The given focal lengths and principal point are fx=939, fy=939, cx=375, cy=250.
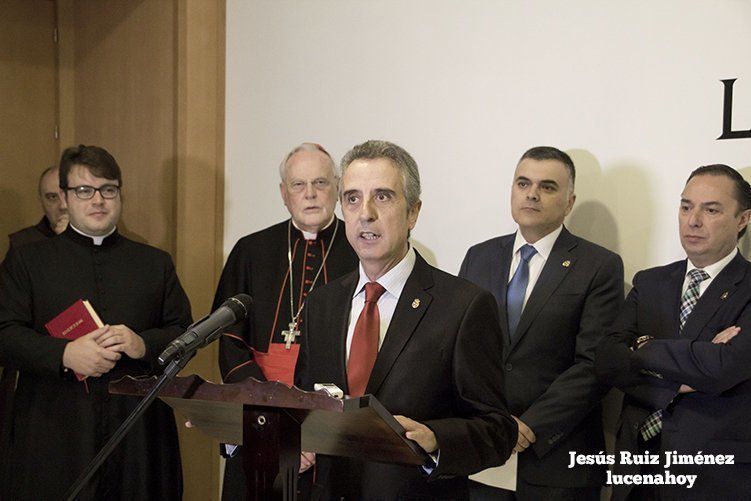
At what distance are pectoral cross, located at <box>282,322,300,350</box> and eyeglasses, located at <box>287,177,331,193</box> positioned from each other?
551 millimetres

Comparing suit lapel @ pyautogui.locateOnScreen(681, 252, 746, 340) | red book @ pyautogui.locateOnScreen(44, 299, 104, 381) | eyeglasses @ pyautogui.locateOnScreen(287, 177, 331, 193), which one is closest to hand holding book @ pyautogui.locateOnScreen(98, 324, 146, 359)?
red book @ pyautogui.locateOnScreen(44, 299, 104, 381)

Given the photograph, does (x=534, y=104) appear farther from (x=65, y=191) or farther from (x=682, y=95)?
(x=65, y=191)

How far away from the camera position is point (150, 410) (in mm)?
3814

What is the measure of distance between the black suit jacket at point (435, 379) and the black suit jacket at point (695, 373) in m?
1.02

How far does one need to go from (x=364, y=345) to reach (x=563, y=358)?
54.6 inches

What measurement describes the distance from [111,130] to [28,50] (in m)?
0.75

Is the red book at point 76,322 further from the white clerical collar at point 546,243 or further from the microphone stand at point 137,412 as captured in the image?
the white clerical collar at point 546,243

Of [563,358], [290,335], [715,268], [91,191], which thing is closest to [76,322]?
[91,191]

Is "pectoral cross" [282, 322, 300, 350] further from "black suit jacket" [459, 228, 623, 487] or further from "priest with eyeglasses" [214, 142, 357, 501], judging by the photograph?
"black suit jacket" [459, 228, 623, 487]

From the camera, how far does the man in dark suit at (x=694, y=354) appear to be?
3100 mm

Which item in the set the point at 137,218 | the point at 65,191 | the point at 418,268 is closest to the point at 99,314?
the point at 65,191

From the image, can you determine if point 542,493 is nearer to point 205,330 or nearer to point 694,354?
point 694,354

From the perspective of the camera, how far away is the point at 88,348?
3514 mm

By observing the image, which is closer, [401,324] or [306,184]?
[401,324]
